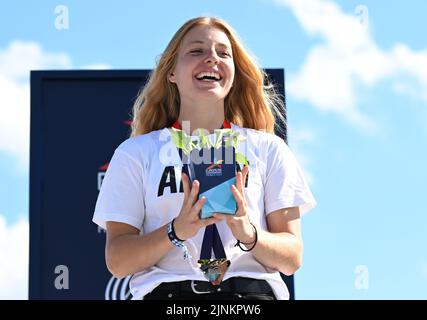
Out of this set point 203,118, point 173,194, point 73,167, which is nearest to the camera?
point 173,194

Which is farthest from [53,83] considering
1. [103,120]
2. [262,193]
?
[262,193]

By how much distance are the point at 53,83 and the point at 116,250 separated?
16.0 ft

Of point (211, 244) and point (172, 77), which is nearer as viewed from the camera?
point (211, 244)

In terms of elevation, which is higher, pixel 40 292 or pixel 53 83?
pixel 53 83

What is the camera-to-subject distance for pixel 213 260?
371 centimetres

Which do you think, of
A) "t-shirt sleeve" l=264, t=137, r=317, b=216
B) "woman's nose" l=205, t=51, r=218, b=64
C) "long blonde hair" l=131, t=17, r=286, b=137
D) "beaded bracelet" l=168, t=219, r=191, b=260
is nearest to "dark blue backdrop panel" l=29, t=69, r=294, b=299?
"long blonde hair" l=131, t=17, r=286, b=137

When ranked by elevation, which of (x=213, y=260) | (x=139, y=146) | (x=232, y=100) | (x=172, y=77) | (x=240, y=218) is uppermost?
(x=172, y=77)

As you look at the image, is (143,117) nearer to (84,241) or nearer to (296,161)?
(296,161)

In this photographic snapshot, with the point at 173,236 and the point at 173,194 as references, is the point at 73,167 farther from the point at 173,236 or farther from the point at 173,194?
the point at 173,236

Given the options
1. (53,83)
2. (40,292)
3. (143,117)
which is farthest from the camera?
(53,83)

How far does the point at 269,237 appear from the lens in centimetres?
377

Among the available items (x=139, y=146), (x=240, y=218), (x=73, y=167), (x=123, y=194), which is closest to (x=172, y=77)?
(x=139, y=146)

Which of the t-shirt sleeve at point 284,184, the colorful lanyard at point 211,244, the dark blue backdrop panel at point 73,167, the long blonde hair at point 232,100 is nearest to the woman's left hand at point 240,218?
the colorful lanyard at point 211,244

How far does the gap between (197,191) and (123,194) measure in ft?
1.55
